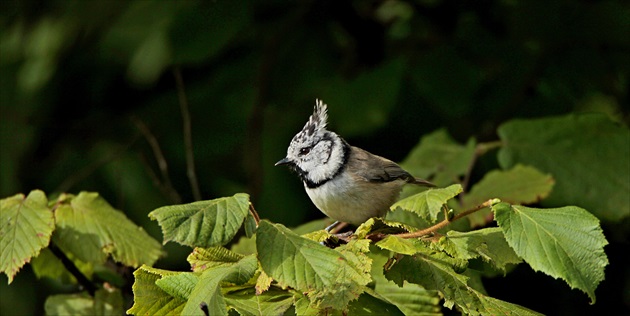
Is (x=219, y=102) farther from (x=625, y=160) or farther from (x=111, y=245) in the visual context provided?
(x=625, y=160)

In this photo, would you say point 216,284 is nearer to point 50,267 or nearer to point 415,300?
point 415,300

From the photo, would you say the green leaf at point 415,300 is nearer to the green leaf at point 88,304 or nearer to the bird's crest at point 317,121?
the bird's crest at point 317,121

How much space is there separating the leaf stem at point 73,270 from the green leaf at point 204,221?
1.38m

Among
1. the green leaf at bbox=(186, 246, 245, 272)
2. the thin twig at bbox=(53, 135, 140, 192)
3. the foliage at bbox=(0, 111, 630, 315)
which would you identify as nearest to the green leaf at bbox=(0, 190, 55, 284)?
the foliage at bbox=(0, 111, 630, 315)

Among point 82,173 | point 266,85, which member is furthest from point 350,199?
point 82,173

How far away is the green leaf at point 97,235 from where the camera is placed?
3.13 meters

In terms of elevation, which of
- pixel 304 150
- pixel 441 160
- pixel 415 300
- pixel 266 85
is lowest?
pixel 415 300

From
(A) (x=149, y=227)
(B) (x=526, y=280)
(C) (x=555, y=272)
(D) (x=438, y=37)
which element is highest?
(D) (x=438, y=37)

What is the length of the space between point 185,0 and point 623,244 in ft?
9.85

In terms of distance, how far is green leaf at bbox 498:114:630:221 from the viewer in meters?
3.86

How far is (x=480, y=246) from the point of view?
7.13 feet

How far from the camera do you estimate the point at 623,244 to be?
4.54 m

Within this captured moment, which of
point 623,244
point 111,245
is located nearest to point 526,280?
point 623,244

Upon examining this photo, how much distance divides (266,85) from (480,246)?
3009mm
